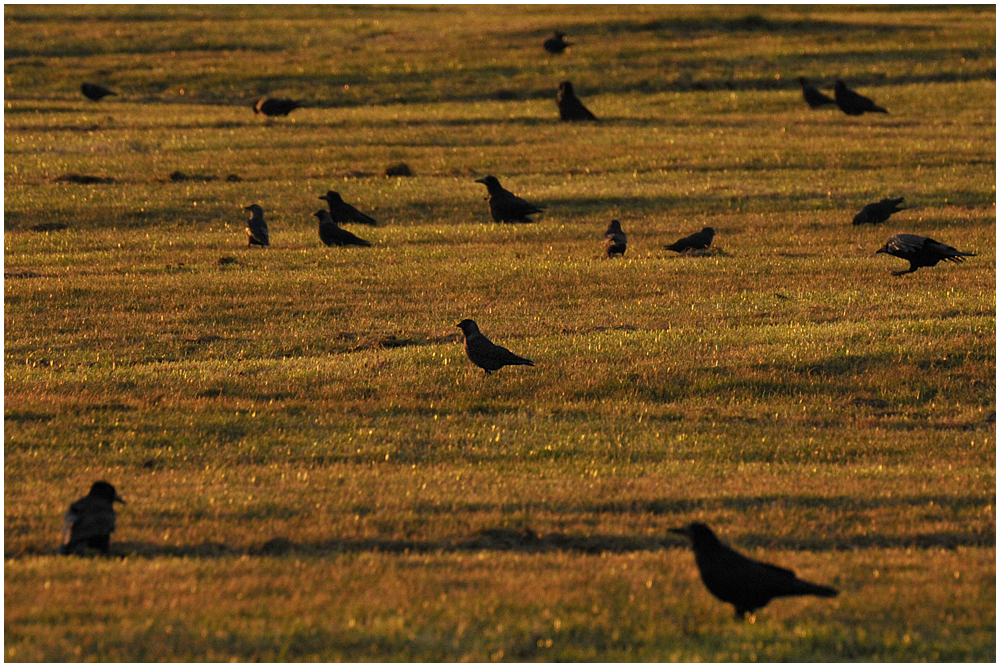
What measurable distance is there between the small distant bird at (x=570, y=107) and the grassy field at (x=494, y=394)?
1.21m

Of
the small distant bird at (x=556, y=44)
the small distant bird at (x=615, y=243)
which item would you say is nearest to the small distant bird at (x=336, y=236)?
the small distant bird at (x=615, y=243)

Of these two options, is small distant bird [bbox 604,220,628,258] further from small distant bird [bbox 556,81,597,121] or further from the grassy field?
small distant bird [bbox 556,81,597,121]

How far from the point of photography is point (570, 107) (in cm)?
3694

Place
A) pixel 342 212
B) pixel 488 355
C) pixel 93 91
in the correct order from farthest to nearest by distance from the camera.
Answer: pixel 93 91 → pixel 342 212 → pixel 488 355

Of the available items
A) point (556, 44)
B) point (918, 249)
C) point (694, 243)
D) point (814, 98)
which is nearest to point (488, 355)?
point (918, 249)

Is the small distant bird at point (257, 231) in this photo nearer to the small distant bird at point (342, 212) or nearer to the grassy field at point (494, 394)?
the grassy field at point (494, 394)

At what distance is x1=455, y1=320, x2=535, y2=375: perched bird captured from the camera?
13844 millimetres

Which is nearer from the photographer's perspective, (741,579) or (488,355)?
(741,579)

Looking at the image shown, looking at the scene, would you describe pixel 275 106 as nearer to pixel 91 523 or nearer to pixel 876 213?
pixel 876 213

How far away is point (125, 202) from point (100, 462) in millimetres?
15156

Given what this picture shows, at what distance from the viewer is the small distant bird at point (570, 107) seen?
1453 inches

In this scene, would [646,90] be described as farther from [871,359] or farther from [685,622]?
[685,622]

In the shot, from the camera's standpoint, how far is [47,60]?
1841 inches

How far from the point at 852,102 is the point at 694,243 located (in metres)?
18.7
